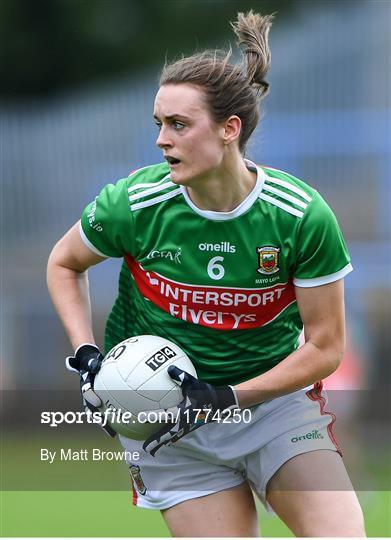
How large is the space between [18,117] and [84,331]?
20.8ft

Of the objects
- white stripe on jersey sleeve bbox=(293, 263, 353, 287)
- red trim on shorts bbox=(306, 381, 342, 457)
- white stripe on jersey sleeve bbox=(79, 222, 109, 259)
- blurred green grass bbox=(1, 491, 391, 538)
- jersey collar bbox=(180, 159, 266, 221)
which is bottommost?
blurred green grass bbox=(1, 491, 391, 538)

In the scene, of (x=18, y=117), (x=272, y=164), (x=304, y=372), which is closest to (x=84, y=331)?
(x=304, y=372)

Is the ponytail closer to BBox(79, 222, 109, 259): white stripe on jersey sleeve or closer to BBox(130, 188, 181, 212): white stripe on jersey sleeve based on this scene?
BBox(130, 188, 181, 212): white stripe on jersey sleeve

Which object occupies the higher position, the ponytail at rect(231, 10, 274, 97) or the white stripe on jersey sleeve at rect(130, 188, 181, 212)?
the ponytail at rect(231, 10, 274, 97)

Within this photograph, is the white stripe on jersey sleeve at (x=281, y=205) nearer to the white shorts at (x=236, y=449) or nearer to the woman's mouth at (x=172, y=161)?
the woman's mouth at (x=172, y=161)

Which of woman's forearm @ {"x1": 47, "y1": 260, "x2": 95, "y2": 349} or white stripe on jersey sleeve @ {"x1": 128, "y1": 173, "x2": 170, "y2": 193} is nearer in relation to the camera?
white stripe on jersey sleeve @ {"x1": 128, "y1": 173, "x2": 170, "y2": 193}

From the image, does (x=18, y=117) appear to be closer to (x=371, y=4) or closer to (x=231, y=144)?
(x=371, y=4)

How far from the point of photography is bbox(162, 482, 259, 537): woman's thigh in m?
3.11

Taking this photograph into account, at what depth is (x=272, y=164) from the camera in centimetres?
880

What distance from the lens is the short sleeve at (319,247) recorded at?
9.99 feet

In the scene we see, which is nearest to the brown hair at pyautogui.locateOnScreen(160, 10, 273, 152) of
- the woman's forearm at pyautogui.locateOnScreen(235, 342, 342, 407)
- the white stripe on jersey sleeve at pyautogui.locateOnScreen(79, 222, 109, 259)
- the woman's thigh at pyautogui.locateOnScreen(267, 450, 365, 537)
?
the white stripe on jersey sleeve at pyautogui.locateOnScreen(79, 222, 109, 259)

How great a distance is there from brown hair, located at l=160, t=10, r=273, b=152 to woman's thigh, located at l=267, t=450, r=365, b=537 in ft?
3.36

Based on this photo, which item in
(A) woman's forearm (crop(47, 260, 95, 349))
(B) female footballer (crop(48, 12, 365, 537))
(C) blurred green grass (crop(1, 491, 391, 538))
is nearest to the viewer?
(B) female footballer (crop(48, 12, 365, 537))

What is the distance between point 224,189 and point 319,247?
1.14 ft
